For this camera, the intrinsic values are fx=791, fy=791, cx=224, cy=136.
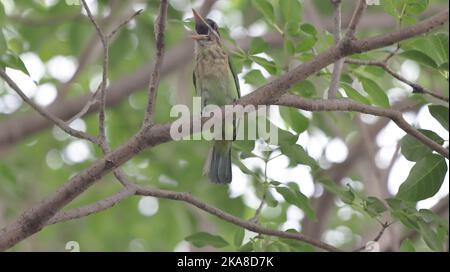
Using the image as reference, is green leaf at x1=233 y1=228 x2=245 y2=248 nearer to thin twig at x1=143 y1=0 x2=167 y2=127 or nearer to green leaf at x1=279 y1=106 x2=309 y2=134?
green leaf at x1=279 y1=106 x2=309 y2=134

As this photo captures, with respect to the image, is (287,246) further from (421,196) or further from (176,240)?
(176,240)

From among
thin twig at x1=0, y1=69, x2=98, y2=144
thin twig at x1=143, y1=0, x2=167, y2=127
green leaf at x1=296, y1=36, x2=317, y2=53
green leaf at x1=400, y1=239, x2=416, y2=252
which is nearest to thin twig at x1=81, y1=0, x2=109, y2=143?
thin twig at x1=0, y1=69, x2=98, y2=144

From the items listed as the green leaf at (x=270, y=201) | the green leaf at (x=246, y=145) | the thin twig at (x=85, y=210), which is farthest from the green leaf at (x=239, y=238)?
the thin twig at (x=85, y=210)

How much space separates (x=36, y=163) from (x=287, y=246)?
374 cm

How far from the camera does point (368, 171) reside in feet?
19.5

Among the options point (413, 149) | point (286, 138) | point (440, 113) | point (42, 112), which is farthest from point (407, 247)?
point (42, 112)

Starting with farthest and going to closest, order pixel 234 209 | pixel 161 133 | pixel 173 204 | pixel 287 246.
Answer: pixel 173 204 < pixel 234 209 < pixel 287 246 < pixel 161 133

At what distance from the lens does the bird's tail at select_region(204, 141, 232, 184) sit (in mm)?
4109

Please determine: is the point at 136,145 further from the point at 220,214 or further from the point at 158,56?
the point at 220,214

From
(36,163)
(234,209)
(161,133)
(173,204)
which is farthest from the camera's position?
(36,163)

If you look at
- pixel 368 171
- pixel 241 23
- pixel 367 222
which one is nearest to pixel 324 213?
pixel 368 171

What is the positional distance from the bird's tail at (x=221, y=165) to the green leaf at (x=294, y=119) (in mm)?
479

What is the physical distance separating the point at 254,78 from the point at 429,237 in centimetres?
105
